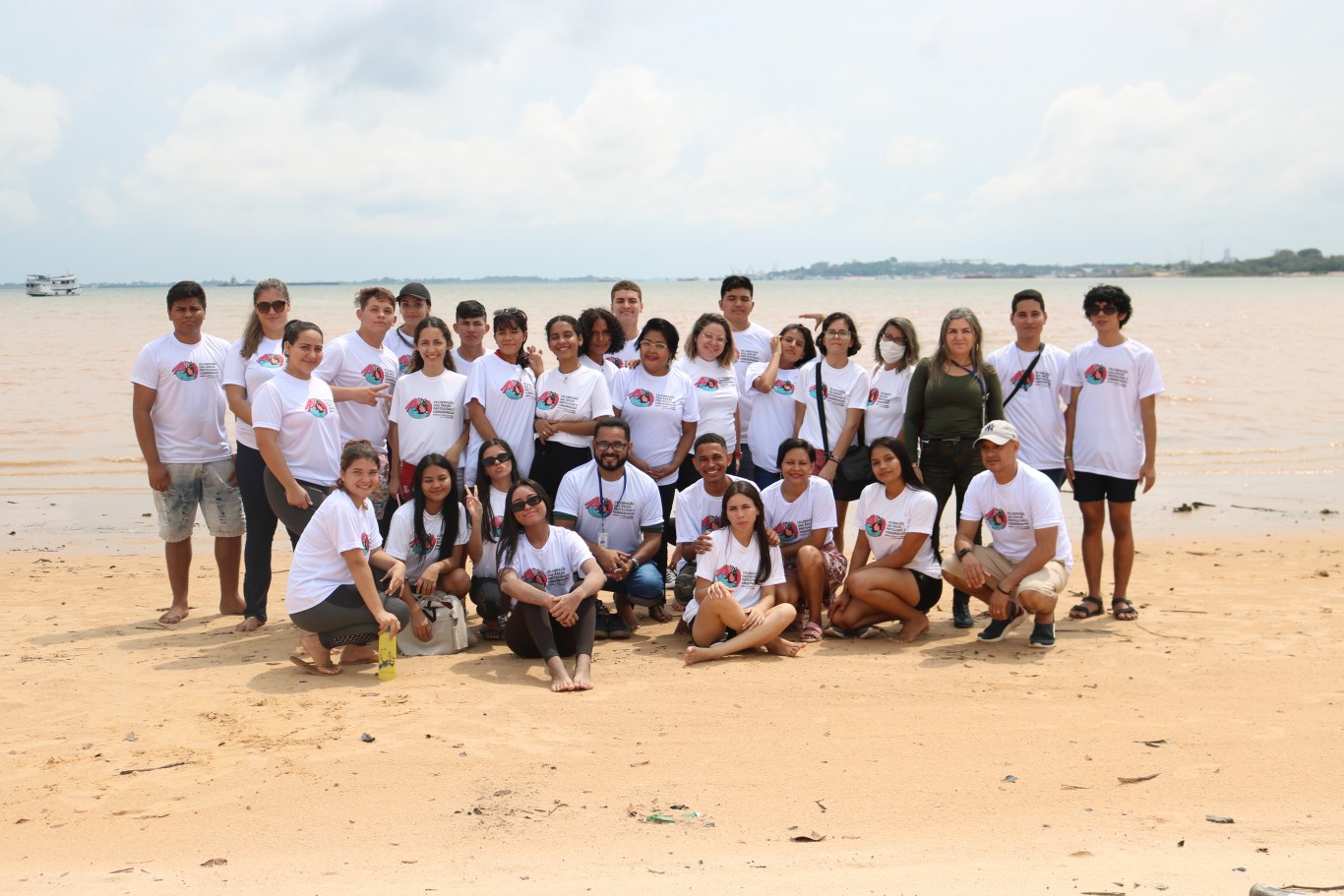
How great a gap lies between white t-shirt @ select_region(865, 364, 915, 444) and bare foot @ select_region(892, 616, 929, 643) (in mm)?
1170

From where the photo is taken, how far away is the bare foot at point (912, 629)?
6.28 meters

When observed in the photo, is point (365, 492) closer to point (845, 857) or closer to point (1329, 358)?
point (845, 857)

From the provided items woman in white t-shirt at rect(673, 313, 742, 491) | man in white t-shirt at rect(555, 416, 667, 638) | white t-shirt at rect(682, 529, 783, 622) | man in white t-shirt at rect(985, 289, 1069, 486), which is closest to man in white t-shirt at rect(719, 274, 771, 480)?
woman in white t-shirt at rect(673, 313, 742, 491)

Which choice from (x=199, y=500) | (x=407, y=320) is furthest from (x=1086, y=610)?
(x=199, y=500)

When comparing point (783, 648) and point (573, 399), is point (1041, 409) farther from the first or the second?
point (573, 399)

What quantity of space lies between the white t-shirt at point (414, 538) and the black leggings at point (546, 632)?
2.10 feet

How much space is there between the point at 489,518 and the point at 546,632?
0.82 metres

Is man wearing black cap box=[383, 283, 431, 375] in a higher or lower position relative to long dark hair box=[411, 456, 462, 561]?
higher

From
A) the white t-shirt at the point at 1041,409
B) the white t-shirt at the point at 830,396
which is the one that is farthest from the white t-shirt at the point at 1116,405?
the white t-shirt at the point at 830,396

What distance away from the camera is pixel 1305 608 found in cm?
688

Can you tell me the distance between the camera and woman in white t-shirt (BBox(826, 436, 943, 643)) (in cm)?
622

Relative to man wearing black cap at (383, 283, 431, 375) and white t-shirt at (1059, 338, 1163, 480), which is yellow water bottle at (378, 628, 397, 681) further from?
white t-shirt at (1059, 338, 1163, 480)

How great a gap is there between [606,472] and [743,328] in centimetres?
178

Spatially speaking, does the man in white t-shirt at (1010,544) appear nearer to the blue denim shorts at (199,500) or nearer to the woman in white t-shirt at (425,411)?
the woman in white t-shirt at (425,411)
